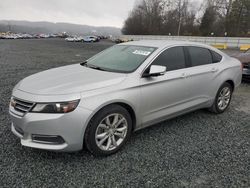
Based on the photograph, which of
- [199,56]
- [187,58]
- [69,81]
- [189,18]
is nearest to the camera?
[69,81]

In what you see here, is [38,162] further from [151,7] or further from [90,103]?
[151,7]

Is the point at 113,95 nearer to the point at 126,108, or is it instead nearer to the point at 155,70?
the point at 126,108

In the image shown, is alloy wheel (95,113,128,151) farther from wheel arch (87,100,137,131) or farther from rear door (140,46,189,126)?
rear door (140,46,189,126)

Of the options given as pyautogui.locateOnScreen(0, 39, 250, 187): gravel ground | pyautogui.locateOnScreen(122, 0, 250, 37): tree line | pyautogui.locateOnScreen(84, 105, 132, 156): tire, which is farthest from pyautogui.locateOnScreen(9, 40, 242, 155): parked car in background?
pyautogui.locateOnScreen(122, 0, 250, 37): tree line

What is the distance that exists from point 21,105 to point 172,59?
2.41 m

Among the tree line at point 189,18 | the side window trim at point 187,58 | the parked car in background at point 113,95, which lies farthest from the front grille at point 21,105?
the tree line at point 189,18

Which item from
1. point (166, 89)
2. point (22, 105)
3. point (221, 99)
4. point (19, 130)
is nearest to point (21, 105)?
point (22, 105)

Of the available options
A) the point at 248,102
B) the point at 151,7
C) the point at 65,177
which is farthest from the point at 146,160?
the point at 151,7

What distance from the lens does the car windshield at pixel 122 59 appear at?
3364mm

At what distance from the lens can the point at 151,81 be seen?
3236 mm

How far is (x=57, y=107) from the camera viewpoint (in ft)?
8.41

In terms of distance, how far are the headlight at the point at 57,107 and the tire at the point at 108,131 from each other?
32 centimetres

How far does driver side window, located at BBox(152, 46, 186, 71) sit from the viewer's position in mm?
3508

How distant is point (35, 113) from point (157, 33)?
66.0 m
